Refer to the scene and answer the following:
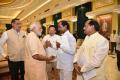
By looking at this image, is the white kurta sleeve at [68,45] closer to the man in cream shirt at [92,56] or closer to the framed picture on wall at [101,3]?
the man in cream shirt at [92,56]

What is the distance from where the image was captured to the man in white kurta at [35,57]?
7.94 ft

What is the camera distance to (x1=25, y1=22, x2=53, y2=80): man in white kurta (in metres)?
2.42

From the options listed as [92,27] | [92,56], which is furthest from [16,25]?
[92,56]

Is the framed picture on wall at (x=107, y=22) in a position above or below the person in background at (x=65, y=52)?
above

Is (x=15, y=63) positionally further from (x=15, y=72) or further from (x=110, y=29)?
(x=110, y=29)

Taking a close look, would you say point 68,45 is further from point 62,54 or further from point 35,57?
point 35,57

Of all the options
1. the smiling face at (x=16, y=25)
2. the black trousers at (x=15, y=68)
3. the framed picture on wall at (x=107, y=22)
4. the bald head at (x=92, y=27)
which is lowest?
the black trousers at (x=15, y=68)

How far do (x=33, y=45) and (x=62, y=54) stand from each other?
73cm

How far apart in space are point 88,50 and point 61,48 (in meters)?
0.76

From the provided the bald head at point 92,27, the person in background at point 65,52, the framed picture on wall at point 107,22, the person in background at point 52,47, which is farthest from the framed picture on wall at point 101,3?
the bald head at point 92,27

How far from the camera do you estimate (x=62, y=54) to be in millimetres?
3023

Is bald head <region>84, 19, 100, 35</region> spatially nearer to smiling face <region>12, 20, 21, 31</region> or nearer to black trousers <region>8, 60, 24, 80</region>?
smiling face <region>12, 20, 21, 31</region>

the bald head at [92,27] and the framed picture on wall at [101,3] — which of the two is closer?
the bald head at [92,27]

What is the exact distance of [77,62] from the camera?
2.38 meters
